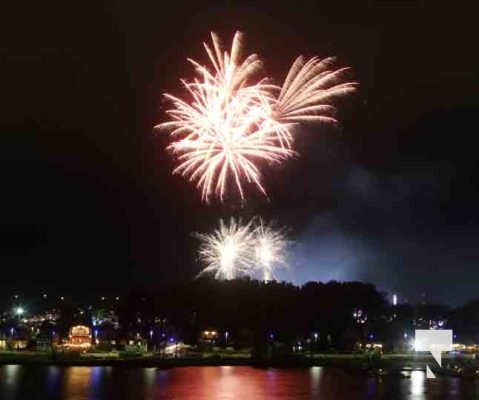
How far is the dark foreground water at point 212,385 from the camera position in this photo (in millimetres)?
46178

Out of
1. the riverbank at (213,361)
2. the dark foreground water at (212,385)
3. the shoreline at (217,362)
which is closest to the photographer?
the dark foreground water at (212,385)

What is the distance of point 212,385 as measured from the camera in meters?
52.7

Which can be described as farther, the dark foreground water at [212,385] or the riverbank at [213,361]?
the riverbank at [213,361]

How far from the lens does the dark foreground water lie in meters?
46.2

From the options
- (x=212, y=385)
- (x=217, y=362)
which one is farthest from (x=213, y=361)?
(x=212, y=385)

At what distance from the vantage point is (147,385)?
52281 millimetres

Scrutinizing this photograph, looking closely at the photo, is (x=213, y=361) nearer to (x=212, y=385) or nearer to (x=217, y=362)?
(x=217, y=362)

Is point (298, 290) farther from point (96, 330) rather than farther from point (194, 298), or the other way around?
point (96, 330)

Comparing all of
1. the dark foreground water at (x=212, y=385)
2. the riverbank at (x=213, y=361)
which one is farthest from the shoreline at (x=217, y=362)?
the dark foreground water at (x=212, y=385)

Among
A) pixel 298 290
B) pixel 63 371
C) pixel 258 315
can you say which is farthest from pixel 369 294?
pixel 63 371

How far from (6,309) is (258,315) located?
56.6m

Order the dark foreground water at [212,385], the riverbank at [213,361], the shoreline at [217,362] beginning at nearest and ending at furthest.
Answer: the dark foreground water at [212,385]
the shoreline at [217,362]
the riverbank at [213,361]

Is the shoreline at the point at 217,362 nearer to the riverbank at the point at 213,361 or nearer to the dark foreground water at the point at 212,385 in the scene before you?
the riverbank at the point at 213,361

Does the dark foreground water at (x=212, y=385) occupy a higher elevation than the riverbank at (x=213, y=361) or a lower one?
lower
